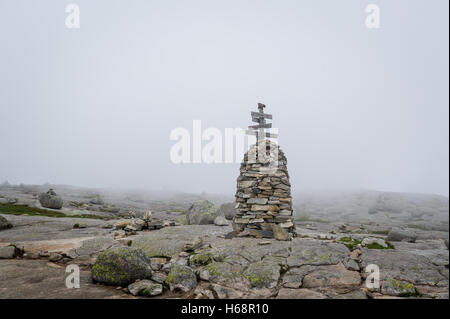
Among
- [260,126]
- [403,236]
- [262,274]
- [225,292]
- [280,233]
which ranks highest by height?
[260,126]

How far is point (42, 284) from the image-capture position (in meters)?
7.79

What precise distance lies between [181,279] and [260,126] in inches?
436

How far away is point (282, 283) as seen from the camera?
27.5 ft

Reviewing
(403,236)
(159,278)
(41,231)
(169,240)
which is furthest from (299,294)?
(41,231)

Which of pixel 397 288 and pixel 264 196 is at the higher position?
pixel 264 196

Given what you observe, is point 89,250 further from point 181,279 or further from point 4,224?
point 4,224

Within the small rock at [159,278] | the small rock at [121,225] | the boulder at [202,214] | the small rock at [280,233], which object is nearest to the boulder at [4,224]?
the small rock at [121,225]

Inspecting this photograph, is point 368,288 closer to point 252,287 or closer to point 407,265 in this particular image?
Result: point 407,265

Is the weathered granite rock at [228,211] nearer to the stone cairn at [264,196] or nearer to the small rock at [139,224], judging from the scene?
the small rock at [139,224]

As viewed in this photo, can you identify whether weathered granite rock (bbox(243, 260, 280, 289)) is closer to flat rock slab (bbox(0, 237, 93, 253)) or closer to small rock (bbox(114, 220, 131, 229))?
flat rock slab (bbox(0, 237, 93, 253))

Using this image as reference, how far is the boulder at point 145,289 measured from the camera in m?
7.52

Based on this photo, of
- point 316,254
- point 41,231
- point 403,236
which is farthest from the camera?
point 403,236

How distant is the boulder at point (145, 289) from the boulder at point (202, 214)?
1417 cm
